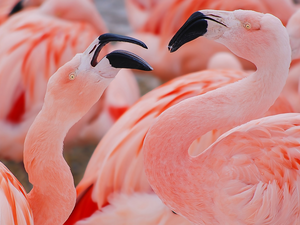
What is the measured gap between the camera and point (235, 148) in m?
1.65

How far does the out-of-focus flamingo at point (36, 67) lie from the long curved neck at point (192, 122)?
1366 millimetres

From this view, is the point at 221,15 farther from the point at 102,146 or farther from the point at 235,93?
the point at 102,146

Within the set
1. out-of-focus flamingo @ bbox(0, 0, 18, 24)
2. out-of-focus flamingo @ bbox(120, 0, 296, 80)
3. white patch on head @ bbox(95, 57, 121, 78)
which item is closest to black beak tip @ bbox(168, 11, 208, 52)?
white patch on head @ bbox(95, 57, 121, 78)

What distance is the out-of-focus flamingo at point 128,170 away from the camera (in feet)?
6.46

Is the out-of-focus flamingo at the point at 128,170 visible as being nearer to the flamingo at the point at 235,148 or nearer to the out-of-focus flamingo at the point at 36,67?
the flamingo at the point at 235,148

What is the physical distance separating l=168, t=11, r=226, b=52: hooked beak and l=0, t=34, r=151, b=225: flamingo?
125 mm

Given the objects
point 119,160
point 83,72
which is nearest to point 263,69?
point 83,72

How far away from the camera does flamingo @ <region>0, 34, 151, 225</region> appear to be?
149cm

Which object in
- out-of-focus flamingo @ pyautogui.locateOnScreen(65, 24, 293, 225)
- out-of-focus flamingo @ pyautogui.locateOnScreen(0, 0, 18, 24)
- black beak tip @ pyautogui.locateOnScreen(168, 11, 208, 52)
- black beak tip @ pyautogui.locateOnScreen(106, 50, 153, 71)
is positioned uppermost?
out-of-focus flamingo @ pyautogui.locateOnScreen(0, 0, 18, 24)

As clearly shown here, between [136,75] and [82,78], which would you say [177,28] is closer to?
[136,75]

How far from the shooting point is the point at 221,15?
156cm

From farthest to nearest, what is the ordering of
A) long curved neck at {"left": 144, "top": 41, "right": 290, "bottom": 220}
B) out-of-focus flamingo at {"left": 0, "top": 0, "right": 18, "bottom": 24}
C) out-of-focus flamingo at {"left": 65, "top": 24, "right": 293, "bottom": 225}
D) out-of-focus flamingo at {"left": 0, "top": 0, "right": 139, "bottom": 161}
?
out-of-focus flamingo at {"left": 0, "top": 0, "right": 18, "bottom": 24} → out-of-focus flamingo at {"left": 0, "top": 0, "right": 139, "bottom": 161} → out-of-focus flamingo at {"left": 65, "top": 24, "right": 293, "bottom": 225} → long curved neck at {"left": 144, "top": 41, "right": 290, "bottom": 220}

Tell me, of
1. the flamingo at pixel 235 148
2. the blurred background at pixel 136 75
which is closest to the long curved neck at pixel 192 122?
the flamingo at pixel 235 148

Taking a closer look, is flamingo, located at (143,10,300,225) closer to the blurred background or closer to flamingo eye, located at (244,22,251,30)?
flamingo eye, located at (244,22,251,30)
